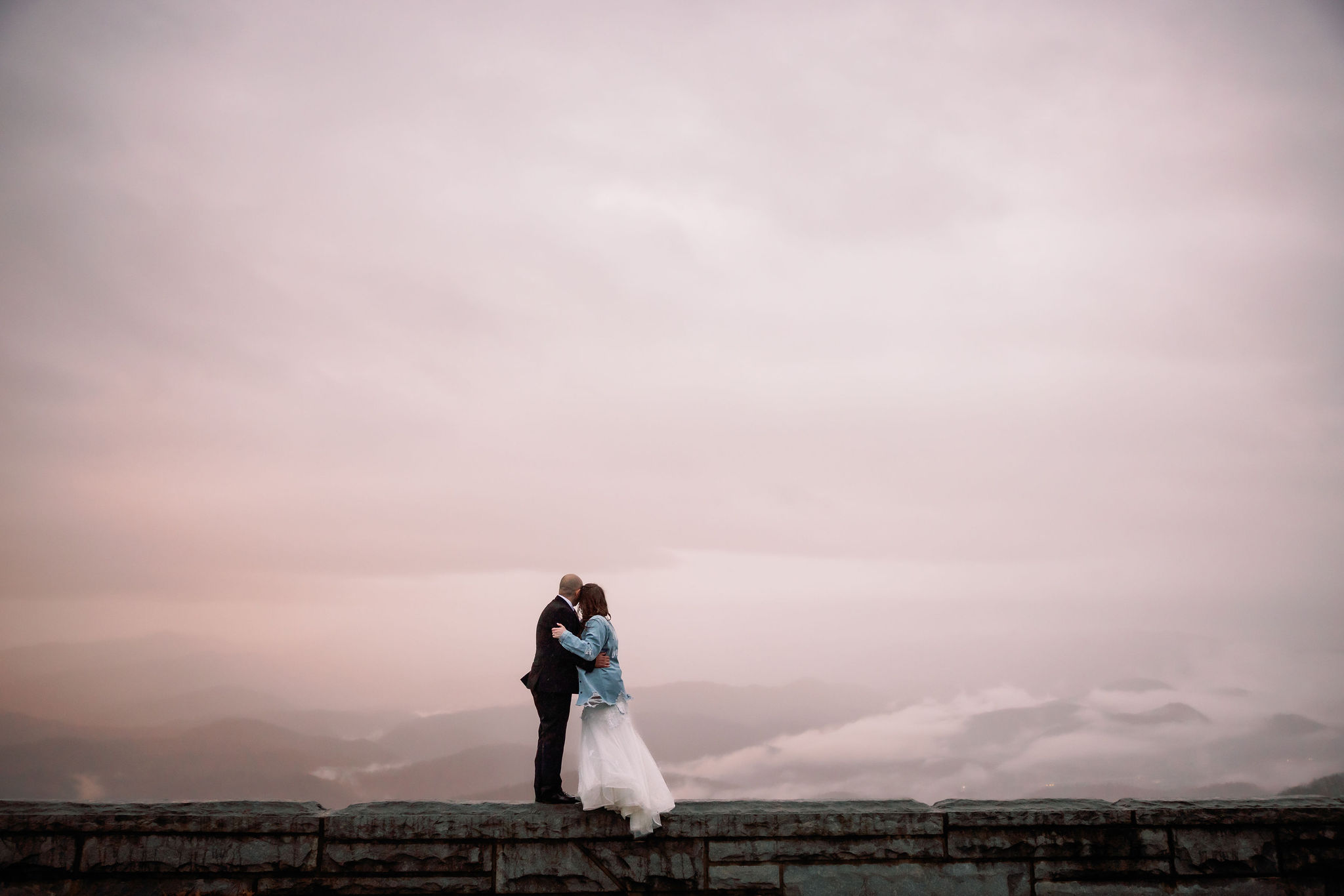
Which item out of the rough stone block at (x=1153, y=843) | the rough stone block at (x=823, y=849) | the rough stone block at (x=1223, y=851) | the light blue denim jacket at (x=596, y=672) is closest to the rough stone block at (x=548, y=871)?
the rough stone block at (x=823, y=849)

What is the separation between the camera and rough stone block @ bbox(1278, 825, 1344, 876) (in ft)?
20.2

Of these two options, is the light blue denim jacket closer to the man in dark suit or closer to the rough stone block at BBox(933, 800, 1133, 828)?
the man in dark suit

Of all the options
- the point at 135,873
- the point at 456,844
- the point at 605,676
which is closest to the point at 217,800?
the point at 135,873

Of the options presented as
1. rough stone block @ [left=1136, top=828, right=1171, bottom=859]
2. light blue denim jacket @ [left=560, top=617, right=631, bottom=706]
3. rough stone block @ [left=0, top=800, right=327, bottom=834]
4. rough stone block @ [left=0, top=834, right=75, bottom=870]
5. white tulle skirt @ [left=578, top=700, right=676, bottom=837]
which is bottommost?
rough stone block @ [left=1136, top=828, right=1171, bottom=859]

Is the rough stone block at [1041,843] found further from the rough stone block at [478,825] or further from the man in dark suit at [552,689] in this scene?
the man in dark suit at [552,689]

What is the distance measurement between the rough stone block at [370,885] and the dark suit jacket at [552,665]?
1.45 metres

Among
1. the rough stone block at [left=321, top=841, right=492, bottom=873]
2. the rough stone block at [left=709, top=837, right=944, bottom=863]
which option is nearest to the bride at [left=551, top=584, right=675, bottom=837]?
the rough stone block at [left=709, top=837, right=944, bottom=863]

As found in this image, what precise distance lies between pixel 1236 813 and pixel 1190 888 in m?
0.67

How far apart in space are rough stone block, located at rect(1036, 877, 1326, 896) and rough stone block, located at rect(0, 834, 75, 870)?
705 centimetres

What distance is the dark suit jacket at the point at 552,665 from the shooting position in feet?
21.6

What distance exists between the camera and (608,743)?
619 centimetres

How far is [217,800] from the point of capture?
6094mm

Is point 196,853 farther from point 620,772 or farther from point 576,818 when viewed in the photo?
point 620,772

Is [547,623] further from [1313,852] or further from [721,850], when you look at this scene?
[1313,852]
